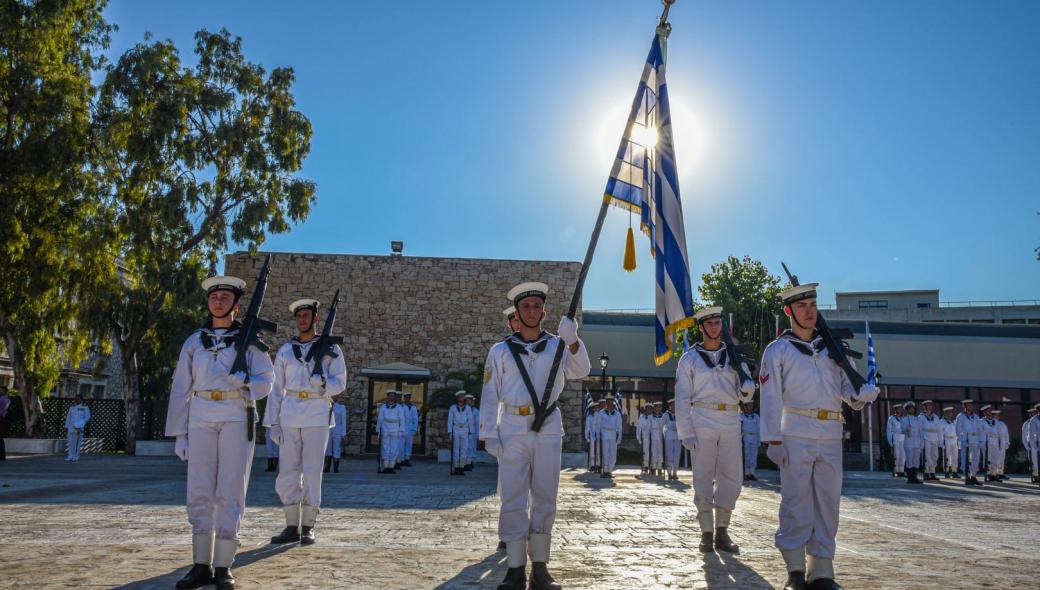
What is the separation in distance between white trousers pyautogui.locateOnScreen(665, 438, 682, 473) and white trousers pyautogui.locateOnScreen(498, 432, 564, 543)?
51.9 feet

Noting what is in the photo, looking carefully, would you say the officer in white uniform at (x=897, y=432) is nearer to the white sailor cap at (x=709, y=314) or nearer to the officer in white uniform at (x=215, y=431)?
the white sailor cap at (x=709, y=314)

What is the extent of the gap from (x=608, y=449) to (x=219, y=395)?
50.8 feet

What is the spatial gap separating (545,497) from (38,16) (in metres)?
22.8

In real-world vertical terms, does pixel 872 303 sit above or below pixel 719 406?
above

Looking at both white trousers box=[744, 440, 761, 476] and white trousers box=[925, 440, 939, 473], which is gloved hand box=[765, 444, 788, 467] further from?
white trousers box=[925, 440, 939, 473]

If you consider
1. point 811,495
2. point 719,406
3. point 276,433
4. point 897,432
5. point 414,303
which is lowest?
point 897,432

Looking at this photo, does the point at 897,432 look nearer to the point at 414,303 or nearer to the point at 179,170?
the point at 414,303

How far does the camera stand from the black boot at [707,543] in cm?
675

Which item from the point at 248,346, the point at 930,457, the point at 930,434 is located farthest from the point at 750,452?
the point at 248,346

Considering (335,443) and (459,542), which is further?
(335,443)

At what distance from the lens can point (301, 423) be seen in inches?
286

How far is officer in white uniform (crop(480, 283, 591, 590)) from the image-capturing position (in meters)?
5.14

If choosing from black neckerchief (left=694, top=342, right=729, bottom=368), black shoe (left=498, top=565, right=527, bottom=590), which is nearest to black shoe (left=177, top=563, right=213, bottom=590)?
black shoe (left=498, top=565, right=527, bottom=590)

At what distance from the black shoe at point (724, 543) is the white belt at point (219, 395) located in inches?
171
